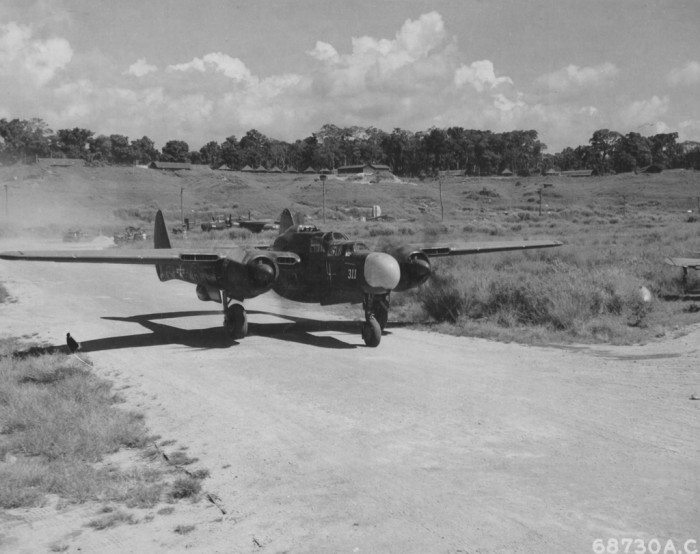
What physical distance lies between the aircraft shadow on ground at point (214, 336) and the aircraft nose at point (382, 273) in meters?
1.90

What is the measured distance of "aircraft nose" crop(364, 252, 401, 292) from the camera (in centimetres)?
1647

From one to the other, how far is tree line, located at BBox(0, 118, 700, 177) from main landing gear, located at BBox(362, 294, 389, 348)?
168 meters

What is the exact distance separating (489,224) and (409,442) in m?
66.8

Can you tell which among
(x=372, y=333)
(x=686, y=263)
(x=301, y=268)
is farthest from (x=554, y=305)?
(x=686, y=263)

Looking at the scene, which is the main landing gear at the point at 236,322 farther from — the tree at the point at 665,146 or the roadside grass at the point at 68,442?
the tree at the point at 665,146

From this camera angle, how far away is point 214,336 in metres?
19.3

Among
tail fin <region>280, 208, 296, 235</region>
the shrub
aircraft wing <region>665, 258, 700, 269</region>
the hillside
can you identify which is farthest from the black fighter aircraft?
the hillside

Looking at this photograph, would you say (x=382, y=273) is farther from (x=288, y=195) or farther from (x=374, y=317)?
(x=288, y=195)

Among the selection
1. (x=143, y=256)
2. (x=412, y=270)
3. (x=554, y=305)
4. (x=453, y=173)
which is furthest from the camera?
(x=453, y=173)

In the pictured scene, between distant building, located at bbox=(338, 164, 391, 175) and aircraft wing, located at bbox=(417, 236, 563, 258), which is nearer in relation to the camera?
aircraft wing, located at bbox=(417, 236, 563, 258)

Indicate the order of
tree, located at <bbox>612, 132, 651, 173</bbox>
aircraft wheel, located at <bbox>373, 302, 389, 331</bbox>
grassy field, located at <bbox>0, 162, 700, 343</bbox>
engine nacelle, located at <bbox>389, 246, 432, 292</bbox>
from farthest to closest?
tree, located at <bbox>612, 132, 651, 173</bbox>, grassy field, located at <bbox>0, 162, 700, 343</bbox>, engine nacelle, located at <bbox>389, 246, 432, 292</bbox>, aircraft wheel, located at <bbox>373, 302, 389, 331</bbox>

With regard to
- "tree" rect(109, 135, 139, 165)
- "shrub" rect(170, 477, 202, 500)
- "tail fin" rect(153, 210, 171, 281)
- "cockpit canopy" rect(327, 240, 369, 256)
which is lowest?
"shrub" rect(170, 477, 202, 500)

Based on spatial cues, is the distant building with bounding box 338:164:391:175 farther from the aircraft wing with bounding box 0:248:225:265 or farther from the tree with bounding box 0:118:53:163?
the aircraft wing with bounding box 0:248:225:265

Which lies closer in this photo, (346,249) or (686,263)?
(346,249)
